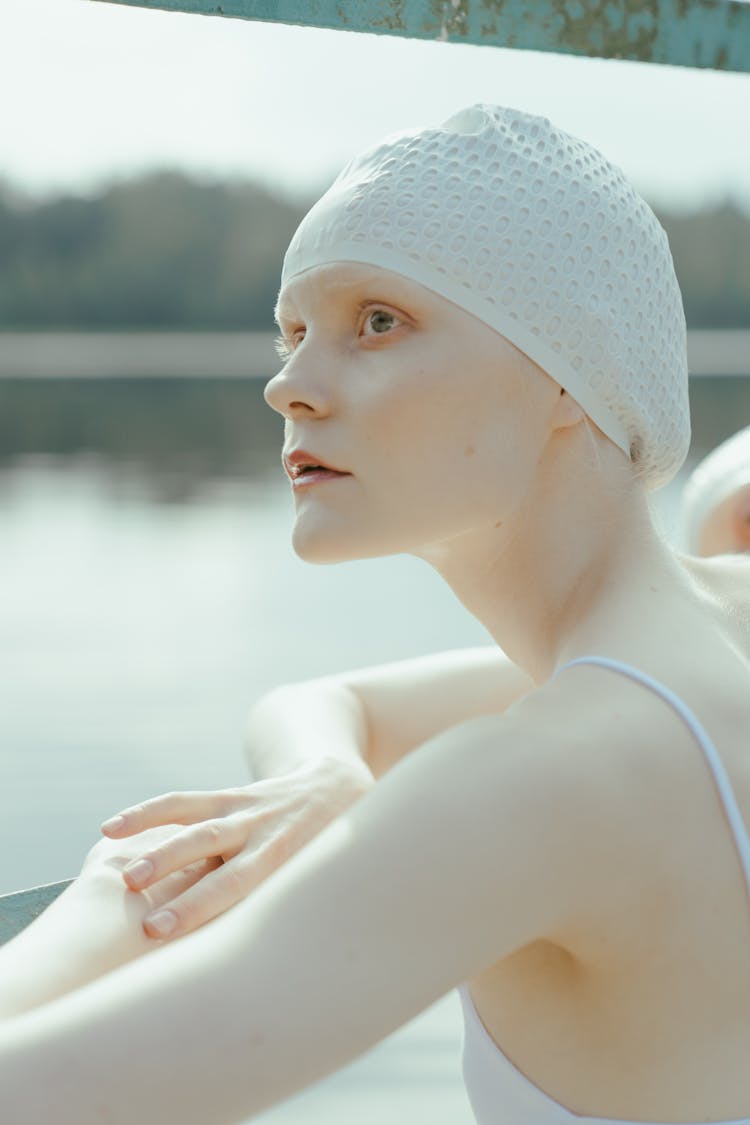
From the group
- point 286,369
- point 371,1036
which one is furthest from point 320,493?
point 371,1036

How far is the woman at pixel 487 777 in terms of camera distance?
0.98 m

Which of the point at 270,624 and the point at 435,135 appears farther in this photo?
the point at 270,624

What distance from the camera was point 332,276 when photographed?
130 centimetres

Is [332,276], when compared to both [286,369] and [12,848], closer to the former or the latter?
[286,369]

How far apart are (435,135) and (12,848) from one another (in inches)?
156

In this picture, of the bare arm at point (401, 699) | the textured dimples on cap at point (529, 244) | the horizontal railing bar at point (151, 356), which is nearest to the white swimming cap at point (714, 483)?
the bare arm at point (401, 699)

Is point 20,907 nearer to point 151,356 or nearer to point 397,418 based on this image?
point 397,418

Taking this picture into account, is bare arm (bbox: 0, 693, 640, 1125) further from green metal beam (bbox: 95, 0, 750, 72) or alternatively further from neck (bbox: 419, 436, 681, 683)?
green metal beam (bbox: 95, 0, 750, 72)

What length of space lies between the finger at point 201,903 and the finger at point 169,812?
0.26 ft

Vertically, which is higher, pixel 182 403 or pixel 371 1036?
pixel 371 1036

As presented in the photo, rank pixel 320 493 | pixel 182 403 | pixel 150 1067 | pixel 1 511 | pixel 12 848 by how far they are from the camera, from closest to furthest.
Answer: pixel 150 1067 < pixel 320 493 < pixel 12 848 < pixel 1 511 < pixel 182 403

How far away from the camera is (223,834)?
131 centimetres

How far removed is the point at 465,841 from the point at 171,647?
24.0 feet

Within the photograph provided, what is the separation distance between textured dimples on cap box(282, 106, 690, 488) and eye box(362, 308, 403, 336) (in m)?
0.04
